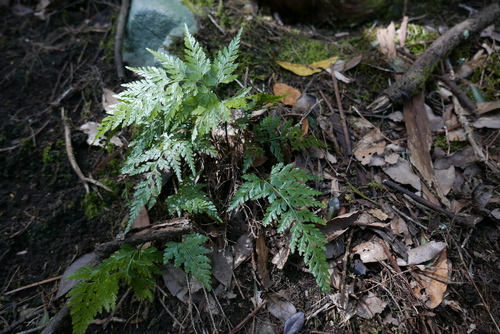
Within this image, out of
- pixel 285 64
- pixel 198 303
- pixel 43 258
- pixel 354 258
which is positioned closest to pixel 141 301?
pixel 198 303

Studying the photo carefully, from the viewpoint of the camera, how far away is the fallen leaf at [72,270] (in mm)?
2600

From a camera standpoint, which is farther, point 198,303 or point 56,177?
point 56,177

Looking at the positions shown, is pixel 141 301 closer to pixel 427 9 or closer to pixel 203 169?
pixel 203 169

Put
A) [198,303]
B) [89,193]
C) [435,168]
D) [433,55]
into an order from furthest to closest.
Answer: [433,55], [89,193], [435,168], [198,303]

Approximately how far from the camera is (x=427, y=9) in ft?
13.2

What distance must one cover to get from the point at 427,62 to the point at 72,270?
384 cm

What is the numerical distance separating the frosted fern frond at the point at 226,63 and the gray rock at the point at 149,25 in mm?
1719

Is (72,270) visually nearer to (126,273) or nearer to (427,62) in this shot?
(126,273)

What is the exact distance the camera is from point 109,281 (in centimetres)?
222

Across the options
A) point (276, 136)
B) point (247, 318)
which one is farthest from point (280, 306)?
point (276, 136)

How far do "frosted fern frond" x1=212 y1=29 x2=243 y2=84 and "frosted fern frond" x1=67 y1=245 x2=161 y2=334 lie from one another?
4.45 feet

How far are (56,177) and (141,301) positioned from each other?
156cm

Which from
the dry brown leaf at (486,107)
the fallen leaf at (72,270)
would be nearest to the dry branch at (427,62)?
the dry brown leaf at (486,107)

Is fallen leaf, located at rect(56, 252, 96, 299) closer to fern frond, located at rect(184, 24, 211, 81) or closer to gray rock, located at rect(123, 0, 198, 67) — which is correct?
fern frond, located at rect(184, 24, 211, 81)
